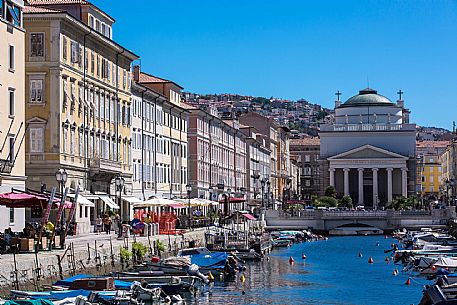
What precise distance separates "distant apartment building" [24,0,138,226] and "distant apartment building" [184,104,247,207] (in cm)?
3380

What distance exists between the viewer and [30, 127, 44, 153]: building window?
2424 inches

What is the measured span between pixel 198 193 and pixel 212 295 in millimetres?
62690

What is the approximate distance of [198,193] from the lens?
11012 cm

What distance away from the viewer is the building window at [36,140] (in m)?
61.6

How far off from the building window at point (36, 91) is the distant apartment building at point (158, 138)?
20044mm

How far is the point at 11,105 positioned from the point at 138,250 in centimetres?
1088

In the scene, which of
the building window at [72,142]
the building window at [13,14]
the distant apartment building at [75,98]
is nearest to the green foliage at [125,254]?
the distant apartment building at [75,98]

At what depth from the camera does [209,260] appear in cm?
5728

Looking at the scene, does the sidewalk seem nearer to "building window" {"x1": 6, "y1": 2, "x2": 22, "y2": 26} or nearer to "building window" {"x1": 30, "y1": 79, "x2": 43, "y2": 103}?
"building window" {"x1": 30, "y1": 79, "x2": 43, "y2": 103}

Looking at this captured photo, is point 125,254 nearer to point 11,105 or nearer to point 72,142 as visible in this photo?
point 11,105

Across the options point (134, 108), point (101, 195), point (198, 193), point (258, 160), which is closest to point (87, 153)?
point (101, 195)

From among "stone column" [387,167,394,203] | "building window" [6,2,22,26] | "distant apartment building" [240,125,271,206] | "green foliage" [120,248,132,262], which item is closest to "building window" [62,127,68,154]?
"building window" [6,2,22,26]

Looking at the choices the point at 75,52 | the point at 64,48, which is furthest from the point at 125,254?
the point at 75,52

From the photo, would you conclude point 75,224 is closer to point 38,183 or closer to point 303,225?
point 38,183
